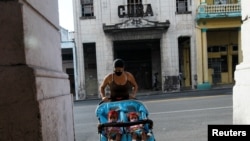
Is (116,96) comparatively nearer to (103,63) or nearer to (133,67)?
(103,63)

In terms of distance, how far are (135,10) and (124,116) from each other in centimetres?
1965

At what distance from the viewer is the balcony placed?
23.8m

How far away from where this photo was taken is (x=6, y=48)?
2.86 m

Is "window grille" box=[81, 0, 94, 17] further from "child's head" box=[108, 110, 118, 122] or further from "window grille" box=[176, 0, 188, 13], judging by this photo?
"child's head" box=[108, 110, 118, 122]

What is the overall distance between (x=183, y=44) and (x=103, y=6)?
782 cm

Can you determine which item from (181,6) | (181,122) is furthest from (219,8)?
(181,122)

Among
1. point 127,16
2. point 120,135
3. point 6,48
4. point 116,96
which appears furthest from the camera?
point 127,16

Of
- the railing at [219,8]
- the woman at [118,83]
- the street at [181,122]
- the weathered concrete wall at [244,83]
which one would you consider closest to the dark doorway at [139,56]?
the railing at [219,8]

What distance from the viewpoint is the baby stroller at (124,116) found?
498 centimetres

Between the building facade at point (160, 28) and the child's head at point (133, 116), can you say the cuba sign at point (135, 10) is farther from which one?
the child's head at point (133, 116)

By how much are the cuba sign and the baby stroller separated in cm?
1920

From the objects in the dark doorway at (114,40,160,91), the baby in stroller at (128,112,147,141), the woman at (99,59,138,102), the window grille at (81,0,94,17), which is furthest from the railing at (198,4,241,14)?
the baby in stroller at (128,112,147,141)

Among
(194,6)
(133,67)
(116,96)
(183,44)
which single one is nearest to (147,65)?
(133,67)

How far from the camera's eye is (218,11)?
944 inches
